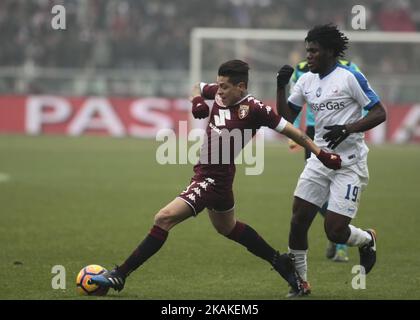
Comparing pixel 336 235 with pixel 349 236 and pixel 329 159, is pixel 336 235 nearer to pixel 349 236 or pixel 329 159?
pixel 349 236

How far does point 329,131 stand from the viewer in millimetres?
8383

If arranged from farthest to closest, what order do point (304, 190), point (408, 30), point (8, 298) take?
1. point (408, 30)
2. point (304, 190)
3. point (8, 298)

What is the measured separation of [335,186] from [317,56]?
4.01 ft

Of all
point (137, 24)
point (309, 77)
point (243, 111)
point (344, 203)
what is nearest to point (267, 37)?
point (137, 24)

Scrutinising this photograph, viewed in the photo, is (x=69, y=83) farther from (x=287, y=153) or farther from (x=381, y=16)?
(x=381, y=16)

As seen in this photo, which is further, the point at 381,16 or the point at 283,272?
the point at 381,16

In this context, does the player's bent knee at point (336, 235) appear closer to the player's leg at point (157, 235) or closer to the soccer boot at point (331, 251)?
the player's leg at point (157, 235)

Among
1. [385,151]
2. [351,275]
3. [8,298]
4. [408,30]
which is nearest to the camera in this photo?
[8,298]

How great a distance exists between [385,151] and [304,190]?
18.7 m

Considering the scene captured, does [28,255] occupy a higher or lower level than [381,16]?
lower

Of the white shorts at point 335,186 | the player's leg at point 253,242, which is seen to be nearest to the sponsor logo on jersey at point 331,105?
the white shorts at point 335,186

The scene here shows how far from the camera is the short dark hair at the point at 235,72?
26.7 feet

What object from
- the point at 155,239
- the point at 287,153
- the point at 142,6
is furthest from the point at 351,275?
the point at 142,6

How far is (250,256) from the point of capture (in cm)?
1086
